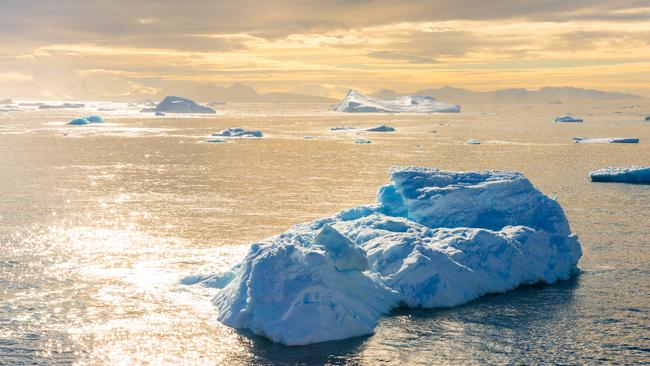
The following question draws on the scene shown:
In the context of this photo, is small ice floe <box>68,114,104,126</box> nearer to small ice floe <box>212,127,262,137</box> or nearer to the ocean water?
small ice floe <box>212,127,262,137</box>

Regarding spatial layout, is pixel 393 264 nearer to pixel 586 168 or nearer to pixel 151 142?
pixel 586 168

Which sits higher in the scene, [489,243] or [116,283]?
[489,243]

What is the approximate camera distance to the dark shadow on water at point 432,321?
1956 centimetres

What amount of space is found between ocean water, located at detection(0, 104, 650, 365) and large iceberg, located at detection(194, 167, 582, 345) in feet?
2.22

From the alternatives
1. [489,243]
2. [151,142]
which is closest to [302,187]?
[489,243]

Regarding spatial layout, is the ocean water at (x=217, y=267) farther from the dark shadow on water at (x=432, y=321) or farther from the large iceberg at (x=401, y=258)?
the large iceberg at (x=401, y=258)

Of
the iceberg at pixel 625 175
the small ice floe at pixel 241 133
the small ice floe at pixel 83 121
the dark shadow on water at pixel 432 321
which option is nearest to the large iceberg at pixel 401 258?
the dark shadow on water at pixel 432 321

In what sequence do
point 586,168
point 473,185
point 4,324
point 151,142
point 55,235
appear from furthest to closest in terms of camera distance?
point 151,142
point 586,168
point 55,235
point 473,185
point 4,324

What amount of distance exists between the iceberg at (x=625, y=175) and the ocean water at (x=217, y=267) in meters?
1.06

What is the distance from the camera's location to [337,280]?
22828 millimetres

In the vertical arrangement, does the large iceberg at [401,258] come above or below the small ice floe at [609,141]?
above

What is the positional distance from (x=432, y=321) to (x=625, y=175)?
121 feet

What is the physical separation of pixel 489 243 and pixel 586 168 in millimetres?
41072

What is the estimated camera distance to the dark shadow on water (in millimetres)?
19562
